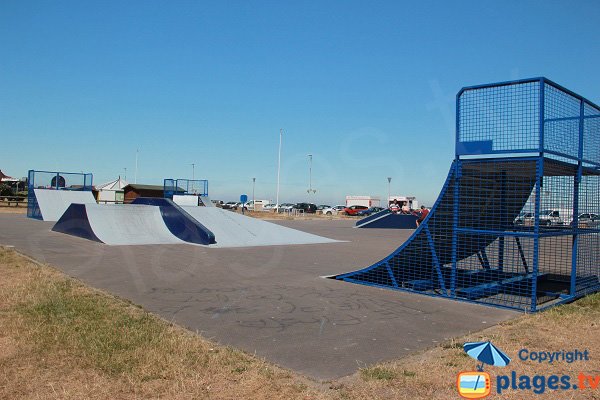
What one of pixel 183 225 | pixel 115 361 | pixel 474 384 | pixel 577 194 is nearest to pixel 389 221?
pixel 183 225

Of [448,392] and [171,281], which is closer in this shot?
[448,392]

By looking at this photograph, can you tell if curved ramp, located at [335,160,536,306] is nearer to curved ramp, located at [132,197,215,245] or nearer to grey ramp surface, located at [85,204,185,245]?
curved ramp, located at [132,197,215,245]

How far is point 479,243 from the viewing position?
31.7 ft

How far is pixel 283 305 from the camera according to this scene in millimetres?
8070

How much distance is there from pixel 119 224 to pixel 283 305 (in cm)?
1282

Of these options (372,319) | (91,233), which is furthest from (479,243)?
(91,233)

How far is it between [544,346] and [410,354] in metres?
1.61

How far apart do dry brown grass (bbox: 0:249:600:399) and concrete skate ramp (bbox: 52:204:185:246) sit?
35.8ft

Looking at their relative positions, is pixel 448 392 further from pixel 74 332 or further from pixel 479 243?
pixel 479 243

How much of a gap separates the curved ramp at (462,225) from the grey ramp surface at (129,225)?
10466 mm

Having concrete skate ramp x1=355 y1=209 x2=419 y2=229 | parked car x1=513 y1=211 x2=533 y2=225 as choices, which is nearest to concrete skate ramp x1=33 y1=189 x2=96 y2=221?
concrete skate ramp x1=355 y1=209 x2=419 y2=229

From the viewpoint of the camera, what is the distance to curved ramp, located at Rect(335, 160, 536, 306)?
888cm

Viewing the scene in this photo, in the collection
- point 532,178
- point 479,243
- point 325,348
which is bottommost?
point 325,348
